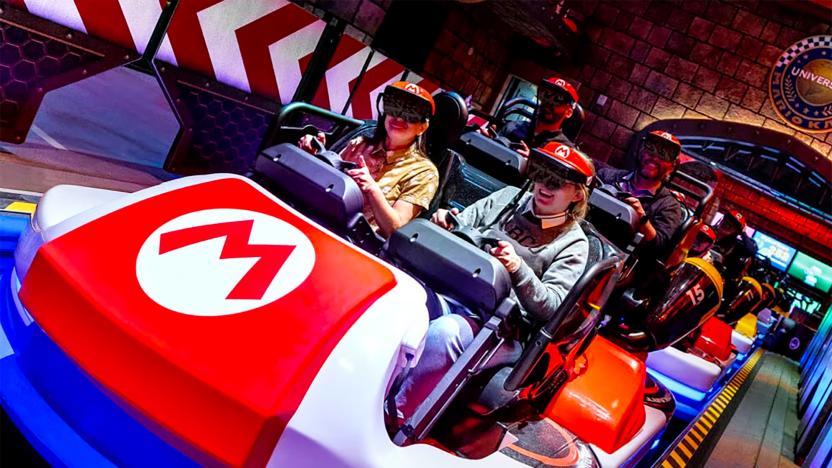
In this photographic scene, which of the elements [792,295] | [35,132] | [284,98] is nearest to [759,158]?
[792,295]

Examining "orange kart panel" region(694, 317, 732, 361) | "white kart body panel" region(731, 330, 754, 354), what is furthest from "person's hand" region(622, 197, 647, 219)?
"white kart body panel" region(731, 330, 754, 354)

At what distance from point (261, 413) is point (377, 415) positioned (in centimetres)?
28

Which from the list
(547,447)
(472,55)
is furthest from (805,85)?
(547,447)

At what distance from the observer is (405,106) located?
108 inches

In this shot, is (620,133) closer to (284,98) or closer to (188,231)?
(284,98)

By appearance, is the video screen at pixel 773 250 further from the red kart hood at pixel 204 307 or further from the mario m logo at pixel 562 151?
the red kart hood at pixel 204 307

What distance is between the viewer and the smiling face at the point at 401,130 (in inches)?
110

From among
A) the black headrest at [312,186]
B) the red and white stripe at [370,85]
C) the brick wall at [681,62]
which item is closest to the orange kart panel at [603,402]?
the black headrest at [312,186]

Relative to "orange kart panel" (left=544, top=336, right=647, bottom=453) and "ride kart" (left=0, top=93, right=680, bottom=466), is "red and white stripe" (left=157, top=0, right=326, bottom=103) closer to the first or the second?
"ride kart" (left=0, top=93, right=680, bottom=466)

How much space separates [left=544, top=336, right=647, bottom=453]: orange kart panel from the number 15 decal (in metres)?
1.46

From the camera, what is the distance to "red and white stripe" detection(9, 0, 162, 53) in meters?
3.77

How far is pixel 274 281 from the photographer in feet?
5.52

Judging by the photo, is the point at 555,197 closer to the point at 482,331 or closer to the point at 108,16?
the point at 482,331

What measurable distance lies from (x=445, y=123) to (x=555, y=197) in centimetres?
76
